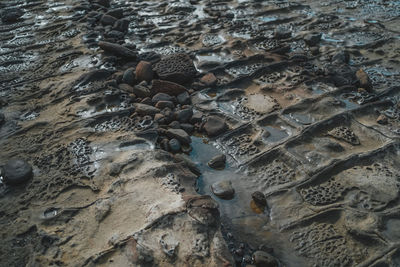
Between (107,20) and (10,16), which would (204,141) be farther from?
(10,16)

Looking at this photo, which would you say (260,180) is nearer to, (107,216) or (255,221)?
(255,221)

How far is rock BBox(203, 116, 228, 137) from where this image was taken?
3748 millimetres

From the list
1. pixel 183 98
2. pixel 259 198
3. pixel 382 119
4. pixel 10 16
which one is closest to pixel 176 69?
pixel 183 98

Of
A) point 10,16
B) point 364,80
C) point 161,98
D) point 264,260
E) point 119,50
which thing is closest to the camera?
point 264,260

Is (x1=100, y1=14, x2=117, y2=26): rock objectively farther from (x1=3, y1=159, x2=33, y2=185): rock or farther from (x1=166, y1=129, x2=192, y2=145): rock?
(x1=3, y1=159, x2=33, y2=185): rock

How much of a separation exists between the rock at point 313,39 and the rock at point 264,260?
358 cm

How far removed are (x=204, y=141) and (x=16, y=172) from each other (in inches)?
68.6

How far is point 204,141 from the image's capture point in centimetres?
373

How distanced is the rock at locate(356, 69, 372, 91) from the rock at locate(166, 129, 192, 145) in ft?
7.11

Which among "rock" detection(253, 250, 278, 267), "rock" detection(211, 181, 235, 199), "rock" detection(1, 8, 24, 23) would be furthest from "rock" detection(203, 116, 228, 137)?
"rock" detection(1, 8, 24, 23)

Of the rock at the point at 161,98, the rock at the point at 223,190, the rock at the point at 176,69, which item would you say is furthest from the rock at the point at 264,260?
the rock at the point at 176,69

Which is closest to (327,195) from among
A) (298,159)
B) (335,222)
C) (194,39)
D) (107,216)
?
(335,222)

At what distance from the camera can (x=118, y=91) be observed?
14.2 ft

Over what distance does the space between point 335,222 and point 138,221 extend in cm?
148
